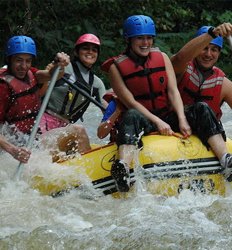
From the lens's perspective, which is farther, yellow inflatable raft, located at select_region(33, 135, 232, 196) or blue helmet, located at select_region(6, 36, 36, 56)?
blue helmet, located at select_region(6, 36, 36, 56)

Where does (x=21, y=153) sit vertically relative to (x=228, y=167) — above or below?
above

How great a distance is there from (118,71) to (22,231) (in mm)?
1640

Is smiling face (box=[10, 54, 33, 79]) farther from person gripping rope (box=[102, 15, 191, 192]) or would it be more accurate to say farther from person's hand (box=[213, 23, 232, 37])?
person's hand (box=[213, 23, 232, 37])

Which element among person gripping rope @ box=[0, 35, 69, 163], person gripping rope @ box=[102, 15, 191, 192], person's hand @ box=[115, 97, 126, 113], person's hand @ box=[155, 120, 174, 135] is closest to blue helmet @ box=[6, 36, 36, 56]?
person gripping rope @ box=[0, 35, 69, 163]

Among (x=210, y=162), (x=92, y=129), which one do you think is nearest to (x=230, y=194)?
(x=210, y=162)

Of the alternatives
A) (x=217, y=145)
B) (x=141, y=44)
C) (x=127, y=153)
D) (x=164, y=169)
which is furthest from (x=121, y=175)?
(x=141, y=44)

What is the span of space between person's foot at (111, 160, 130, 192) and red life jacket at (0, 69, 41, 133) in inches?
45.0

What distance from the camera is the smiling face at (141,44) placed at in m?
5.11

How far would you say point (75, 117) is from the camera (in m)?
6.35

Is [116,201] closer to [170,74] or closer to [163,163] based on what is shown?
[163,163]

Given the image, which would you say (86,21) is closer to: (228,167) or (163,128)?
(163,128)

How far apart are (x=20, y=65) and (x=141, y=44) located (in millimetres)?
1091

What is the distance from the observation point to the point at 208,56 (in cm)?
532

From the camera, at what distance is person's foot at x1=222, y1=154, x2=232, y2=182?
15.6 ft
